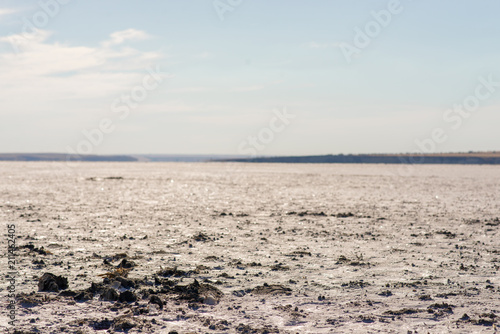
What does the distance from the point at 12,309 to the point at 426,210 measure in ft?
55.3

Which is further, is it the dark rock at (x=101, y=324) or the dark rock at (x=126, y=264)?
the dark rock at (x=126, y=264)

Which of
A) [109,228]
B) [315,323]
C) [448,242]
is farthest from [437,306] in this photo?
[109,228]

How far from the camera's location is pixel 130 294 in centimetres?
705

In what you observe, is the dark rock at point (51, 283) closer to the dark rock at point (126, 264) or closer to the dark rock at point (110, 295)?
the dark rock at point (110, 295)

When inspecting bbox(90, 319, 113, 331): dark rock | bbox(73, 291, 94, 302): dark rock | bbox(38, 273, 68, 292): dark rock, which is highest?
bbox(38, 273, 68, 292): dark rock

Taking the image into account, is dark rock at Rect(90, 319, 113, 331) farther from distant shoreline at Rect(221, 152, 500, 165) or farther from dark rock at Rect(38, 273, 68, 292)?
distant shoreline at Rect(221, 152, 500, 165)

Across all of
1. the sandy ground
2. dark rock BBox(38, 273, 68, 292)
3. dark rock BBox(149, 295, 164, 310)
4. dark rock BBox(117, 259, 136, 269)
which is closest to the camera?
the sandy ground

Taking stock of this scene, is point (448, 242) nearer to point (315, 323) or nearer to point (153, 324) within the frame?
point (315, 323)

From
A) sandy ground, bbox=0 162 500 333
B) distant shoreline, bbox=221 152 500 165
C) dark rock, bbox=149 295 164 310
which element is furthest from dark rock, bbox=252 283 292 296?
distant shoreline, bbox=221 152 500 165

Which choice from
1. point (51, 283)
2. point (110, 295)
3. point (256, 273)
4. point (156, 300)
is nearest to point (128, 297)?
point (110, 295)

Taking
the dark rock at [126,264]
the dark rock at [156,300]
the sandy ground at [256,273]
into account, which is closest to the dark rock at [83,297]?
the sandy ground at [256,273]

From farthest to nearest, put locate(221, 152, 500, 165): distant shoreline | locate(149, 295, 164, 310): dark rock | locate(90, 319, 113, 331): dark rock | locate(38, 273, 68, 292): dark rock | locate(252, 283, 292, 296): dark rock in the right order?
locate(221, 152, 500, 165): distant shoreline
locate(252, 283, 292, 296): dark rock
locate(38, 273, 68, 292): dark rock
locate(149, 295, 164, 310): dark rock
locate(90, 319, 113, 331): dark rock

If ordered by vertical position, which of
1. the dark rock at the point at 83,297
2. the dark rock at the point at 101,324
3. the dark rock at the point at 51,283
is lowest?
the dark rock at the point at 101,324

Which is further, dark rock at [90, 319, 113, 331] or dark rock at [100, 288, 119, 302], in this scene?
dark rock at [100, 288, 119, 302]
